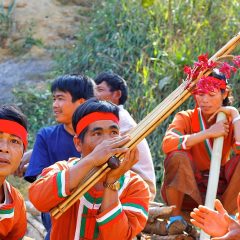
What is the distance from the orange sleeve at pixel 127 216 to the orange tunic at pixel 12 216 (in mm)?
538

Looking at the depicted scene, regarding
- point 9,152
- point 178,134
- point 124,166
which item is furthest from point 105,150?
point 178,134

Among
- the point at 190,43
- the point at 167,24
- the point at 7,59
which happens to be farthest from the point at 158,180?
the point at 7,59

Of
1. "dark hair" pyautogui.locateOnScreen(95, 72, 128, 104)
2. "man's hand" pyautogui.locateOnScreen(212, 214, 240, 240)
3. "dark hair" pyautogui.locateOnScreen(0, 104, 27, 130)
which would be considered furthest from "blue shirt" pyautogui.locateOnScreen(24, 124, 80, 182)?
"man's hand" pyautogui.locateOnScreen(212, 214, 240, 240)

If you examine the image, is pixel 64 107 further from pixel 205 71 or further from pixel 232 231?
pixel 232 231

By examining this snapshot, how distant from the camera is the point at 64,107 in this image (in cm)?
465

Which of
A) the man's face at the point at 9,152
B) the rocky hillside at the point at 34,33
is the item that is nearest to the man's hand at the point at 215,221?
the man's face at the point at 9,152

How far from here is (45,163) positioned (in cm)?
445

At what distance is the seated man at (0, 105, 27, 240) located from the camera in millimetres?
3539

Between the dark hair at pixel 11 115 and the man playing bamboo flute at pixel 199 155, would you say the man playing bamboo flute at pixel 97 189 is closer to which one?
A: the dark hair at pixel 11 115

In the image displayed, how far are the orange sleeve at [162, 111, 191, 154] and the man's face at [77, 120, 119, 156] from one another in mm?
1649

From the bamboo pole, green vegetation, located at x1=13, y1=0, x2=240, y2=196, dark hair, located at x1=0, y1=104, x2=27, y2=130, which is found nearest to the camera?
dark hair, located at x1=0, y1=104, x2=27, y2=130

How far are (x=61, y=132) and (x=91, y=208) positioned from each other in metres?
1.22

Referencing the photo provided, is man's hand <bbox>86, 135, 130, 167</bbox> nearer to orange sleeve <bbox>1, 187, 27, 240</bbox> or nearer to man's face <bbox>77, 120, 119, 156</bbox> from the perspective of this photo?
man's face <bbox>77, 120, 119, 156</bbox>

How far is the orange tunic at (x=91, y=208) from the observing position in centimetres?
328
